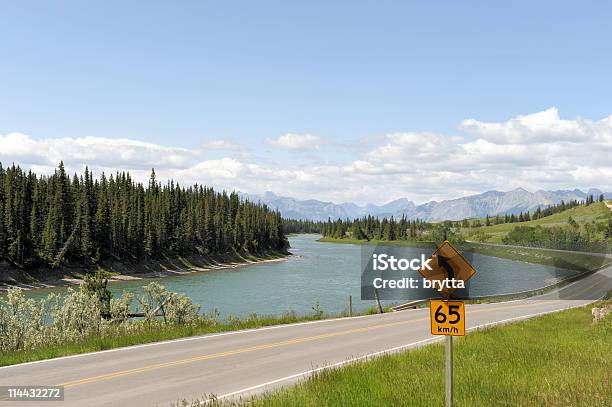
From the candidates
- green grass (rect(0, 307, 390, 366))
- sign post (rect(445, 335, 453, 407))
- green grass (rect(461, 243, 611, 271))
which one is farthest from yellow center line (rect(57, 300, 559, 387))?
green grass (rect(461, 243, 611, 271))

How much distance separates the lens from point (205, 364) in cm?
1465

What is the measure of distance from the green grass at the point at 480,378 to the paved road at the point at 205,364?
1.95 meters

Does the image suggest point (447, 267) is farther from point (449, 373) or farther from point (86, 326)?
point (86, 326)

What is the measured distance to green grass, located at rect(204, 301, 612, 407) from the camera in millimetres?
9328

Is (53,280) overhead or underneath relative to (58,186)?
underneath

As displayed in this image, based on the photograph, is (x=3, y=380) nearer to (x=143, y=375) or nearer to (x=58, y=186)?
(x=143, y=375)

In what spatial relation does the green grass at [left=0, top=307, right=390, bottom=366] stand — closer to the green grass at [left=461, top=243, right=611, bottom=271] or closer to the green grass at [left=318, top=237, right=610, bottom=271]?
the green grass at [left=318, top=237, right=610, bottom=271]

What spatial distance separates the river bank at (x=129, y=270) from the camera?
79.1m

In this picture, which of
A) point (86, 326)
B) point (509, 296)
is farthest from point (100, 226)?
point (86, 326)

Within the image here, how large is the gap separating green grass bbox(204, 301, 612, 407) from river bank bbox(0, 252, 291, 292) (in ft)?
153

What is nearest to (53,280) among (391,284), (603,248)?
(391,284)

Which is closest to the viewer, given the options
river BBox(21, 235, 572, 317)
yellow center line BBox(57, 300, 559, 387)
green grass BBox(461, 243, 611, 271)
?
yellow center line BBox(57, 300, 559, 387)

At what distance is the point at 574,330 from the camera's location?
2131 centimetres

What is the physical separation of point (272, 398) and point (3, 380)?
706 centimetres
